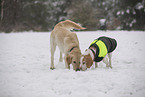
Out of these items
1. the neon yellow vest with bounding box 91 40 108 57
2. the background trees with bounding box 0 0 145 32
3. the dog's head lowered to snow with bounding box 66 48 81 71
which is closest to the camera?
the dog's head lowered to snow with bounding box 66 48 81 71

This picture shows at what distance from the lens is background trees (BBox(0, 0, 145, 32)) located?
18.3 m

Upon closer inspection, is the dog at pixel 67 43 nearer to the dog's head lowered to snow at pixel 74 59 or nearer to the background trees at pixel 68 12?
the dog's head lowered to snow at pixel 74 59

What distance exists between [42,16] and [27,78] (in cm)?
2446

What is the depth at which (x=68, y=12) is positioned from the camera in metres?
24.5

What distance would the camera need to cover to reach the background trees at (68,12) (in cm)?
1833

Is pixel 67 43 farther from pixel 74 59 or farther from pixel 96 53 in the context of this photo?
pixel 96 53

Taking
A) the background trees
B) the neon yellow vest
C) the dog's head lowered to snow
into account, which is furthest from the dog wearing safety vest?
the background trees

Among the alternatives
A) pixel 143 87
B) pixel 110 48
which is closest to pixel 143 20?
pixel 110 48

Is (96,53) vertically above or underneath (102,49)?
underneath

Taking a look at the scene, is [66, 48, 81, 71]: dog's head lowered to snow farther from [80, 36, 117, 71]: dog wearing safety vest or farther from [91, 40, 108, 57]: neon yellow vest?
[91, 40, 108, 57]: neon yellow vest

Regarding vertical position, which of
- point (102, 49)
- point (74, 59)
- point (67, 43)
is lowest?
point (74, 59)

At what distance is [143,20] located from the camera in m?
19.7

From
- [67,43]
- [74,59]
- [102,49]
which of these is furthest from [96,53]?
[67,43]

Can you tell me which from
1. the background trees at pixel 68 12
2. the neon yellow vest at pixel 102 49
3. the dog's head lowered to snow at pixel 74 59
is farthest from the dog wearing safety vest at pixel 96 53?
the background trees at pixel 68 12
